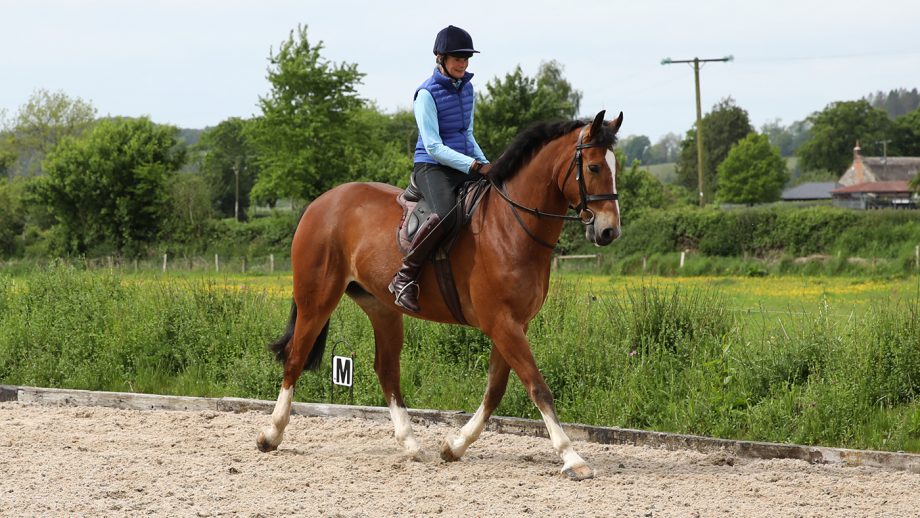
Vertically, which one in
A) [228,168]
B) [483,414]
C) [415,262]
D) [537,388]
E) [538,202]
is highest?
[228,168]

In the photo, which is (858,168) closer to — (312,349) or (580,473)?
(312,349)

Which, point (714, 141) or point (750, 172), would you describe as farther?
point (714, 141)

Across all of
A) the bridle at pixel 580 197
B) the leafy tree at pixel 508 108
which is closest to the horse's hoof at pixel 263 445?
the bridle at pixel 580 197

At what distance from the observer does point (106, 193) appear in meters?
53.6

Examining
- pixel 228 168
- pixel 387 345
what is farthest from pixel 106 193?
pixel 387 345

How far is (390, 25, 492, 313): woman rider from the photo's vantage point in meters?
6.85

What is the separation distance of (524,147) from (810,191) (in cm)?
9544

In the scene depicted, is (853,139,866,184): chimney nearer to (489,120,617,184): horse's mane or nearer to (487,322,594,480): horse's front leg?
(489,120,617,184): horse's mane

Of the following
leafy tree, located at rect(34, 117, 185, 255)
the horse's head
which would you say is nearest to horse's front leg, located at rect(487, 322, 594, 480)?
the horse's head

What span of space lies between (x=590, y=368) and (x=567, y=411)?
0.50 metres

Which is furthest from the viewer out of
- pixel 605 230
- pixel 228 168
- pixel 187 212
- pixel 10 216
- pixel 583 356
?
pixel 228 168

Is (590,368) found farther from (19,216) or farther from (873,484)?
(19,216)

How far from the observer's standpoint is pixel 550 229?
6.62 meters

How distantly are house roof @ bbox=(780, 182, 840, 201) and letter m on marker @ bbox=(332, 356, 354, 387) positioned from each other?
289 ft
